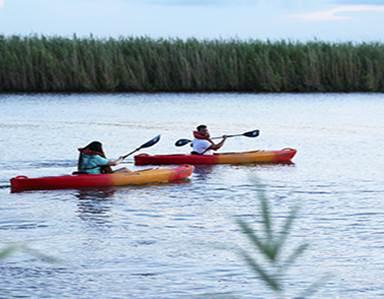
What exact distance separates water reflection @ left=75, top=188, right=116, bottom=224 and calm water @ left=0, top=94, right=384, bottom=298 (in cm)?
1

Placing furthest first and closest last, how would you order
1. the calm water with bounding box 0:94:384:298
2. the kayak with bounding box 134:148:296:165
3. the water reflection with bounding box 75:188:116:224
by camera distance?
the kayak with bounding box 134:148:296:165 → the water reflection with bounding box 75:188:116:224 → the calm water with bounding box 0:94:384:298

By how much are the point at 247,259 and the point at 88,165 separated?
13.0m

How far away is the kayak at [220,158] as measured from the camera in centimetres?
1922

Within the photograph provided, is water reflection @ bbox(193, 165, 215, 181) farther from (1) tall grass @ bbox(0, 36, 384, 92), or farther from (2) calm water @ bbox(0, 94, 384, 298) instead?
(1) tall grass @ bbox(0, 36, 384, 92)

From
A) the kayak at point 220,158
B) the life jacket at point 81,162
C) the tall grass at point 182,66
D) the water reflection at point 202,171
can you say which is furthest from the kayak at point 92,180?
the tall grass at point 182,66

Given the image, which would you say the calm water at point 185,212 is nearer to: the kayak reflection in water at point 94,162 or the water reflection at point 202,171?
the water reflection at point 202,171

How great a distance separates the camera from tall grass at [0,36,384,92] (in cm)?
3391

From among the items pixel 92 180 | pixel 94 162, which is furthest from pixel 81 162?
pixel 92 180

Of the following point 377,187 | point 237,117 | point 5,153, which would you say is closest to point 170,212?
point 377,187

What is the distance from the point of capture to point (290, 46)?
116 feet

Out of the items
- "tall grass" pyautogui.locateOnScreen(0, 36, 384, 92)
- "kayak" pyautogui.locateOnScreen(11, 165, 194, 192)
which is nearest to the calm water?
"kayak" pyautogui.locateOnScreen(11, 165, 194, 192)

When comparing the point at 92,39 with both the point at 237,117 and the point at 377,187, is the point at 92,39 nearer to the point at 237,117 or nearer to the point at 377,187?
the point at 237,117

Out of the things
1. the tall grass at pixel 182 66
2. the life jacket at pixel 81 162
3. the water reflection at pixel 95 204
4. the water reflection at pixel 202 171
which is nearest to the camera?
the water reflection at pixel 95 204

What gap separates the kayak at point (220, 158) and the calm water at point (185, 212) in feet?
0.66
